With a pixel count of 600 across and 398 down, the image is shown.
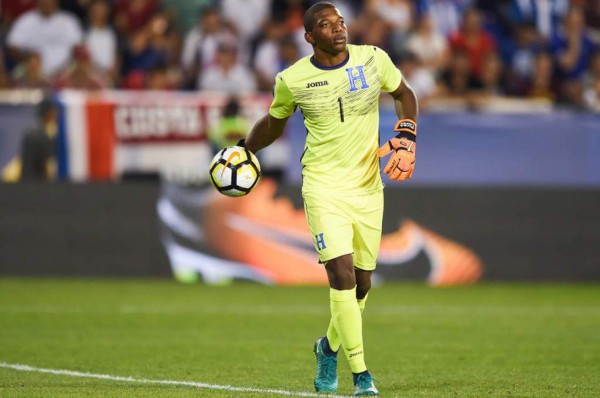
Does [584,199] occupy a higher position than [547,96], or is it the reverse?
[547,96]

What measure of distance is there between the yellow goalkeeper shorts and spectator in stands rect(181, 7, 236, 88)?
1053 cm

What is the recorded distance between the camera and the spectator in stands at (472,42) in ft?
63.2

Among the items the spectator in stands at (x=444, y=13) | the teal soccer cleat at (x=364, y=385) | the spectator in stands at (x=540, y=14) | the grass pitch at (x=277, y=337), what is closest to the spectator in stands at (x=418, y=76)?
the spectator in stands at (x=444, y=13)

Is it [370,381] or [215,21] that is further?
[215,21]

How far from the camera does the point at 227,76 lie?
18031 mm

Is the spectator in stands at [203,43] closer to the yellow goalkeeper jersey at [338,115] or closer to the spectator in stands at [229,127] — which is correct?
the spectator in stands at [229,127]

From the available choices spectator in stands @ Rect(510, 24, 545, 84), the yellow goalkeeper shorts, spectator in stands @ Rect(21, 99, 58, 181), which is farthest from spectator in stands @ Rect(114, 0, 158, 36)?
the yellow goalkeeper shorts

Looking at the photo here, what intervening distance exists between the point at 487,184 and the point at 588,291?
2.45 m

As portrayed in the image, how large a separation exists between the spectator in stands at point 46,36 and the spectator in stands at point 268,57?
275cm

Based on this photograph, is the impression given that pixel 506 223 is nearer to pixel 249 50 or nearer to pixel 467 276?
pixel 467 276

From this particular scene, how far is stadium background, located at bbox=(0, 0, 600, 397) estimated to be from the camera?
16.1 meters

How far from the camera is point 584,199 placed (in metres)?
16.9

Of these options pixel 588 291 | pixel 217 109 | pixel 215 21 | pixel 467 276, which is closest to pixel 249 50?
pixel 215 21

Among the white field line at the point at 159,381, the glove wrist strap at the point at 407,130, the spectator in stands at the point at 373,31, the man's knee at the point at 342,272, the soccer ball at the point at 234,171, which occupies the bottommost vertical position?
the white field line at the point at 159,381
